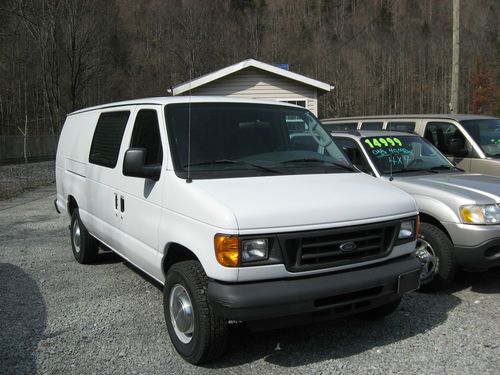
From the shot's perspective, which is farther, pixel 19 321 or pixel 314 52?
pixel 314 52

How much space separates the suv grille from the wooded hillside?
130 ft

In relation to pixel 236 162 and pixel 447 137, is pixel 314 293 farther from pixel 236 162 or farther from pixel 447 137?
pixel 447 137

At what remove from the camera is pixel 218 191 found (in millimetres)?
3586

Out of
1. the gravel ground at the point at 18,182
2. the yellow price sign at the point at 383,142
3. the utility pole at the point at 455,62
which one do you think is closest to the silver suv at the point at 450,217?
the yellow price sign at the point at 383,142

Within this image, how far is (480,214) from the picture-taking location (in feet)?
16.1

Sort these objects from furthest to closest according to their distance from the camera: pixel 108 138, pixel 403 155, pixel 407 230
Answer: pixel 403 155
pixel 108 138
pixel 407 230

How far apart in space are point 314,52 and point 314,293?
61.7 meters

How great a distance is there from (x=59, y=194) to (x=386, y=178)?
4.85 meters

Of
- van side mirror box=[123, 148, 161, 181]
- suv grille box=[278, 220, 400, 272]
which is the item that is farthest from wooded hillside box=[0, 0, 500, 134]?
suv grille box=[278, 220, 400, 272]

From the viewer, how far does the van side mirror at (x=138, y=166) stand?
13.3 feet

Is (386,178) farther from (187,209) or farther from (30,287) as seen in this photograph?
(30,287)

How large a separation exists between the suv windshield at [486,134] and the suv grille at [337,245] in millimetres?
4783

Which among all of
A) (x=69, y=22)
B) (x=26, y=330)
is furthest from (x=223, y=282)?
(x=69, y=22)

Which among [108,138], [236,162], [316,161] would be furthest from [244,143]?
[108,138]
